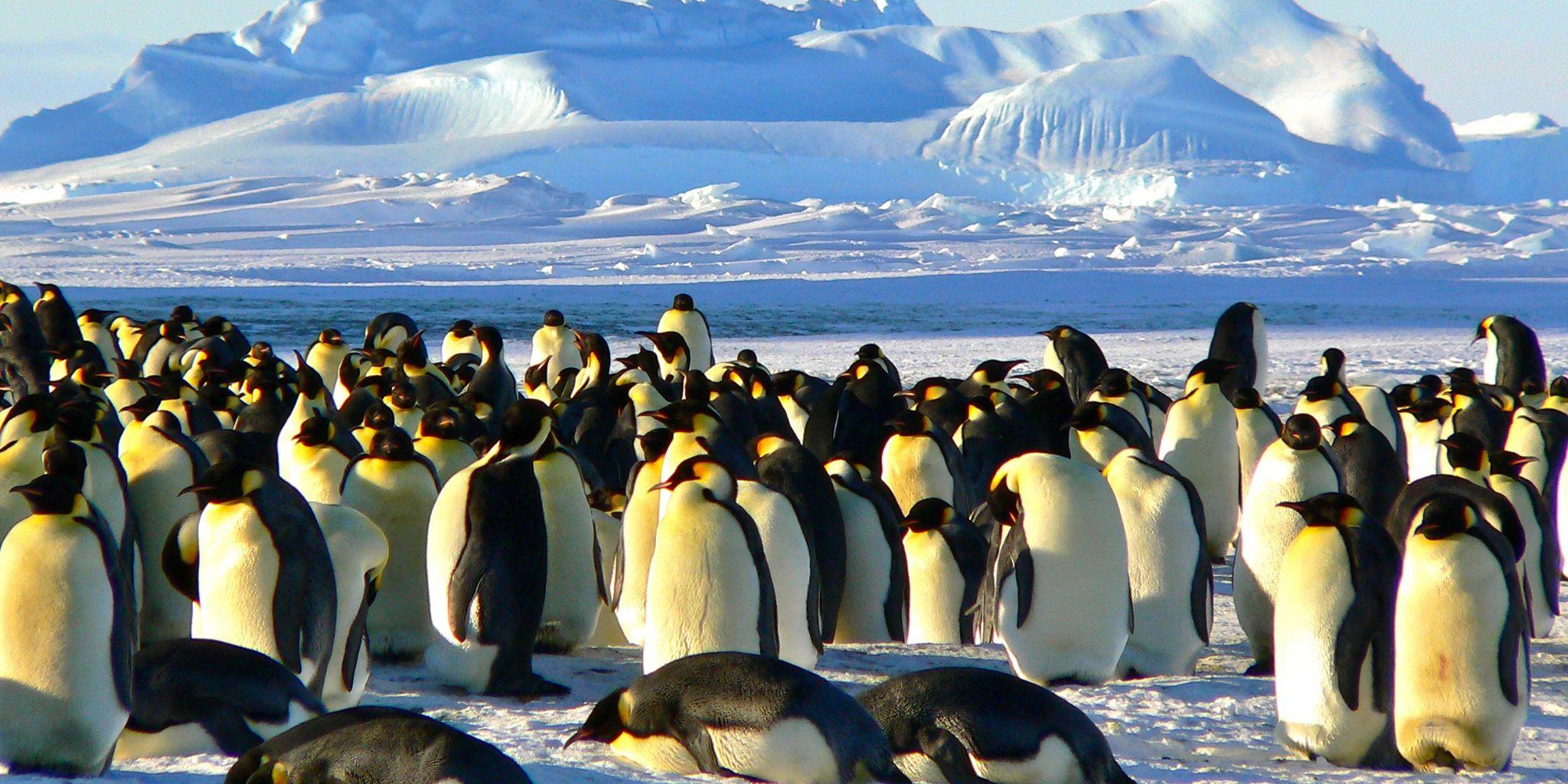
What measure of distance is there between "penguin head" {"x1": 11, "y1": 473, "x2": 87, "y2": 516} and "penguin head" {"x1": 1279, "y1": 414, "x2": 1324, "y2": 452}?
3.13 metres

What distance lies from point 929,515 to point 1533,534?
1827 mm

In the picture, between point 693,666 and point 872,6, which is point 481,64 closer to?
point 872,6

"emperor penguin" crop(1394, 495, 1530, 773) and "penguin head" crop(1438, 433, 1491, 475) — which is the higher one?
"penguin head" crop(1438, 433, 1491, 475)

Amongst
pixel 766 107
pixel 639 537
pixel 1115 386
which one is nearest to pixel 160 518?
pixel 639 537

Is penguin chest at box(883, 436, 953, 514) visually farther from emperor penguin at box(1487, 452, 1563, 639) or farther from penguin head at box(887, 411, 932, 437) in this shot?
emperor penguin at box(1487, 452, 1563, 639)

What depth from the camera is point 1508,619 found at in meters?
3.24

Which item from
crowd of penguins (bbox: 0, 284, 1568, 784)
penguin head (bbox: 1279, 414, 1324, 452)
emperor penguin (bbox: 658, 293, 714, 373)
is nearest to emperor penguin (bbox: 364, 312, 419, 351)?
emperor penguin (bbox: 658, 293, 714, 373)

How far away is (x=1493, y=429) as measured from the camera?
609 cm

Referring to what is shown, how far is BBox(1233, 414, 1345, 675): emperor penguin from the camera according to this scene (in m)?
4.21

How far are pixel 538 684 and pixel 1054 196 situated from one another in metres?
61.8

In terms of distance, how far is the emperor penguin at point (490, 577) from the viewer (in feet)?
11.8

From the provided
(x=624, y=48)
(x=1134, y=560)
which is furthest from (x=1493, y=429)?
(x=624, y=48)

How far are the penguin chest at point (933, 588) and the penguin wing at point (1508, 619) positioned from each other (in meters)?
1.63

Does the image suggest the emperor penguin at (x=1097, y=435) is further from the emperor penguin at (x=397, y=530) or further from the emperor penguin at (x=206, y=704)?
the emperor penguin at (x=206, y=704)
